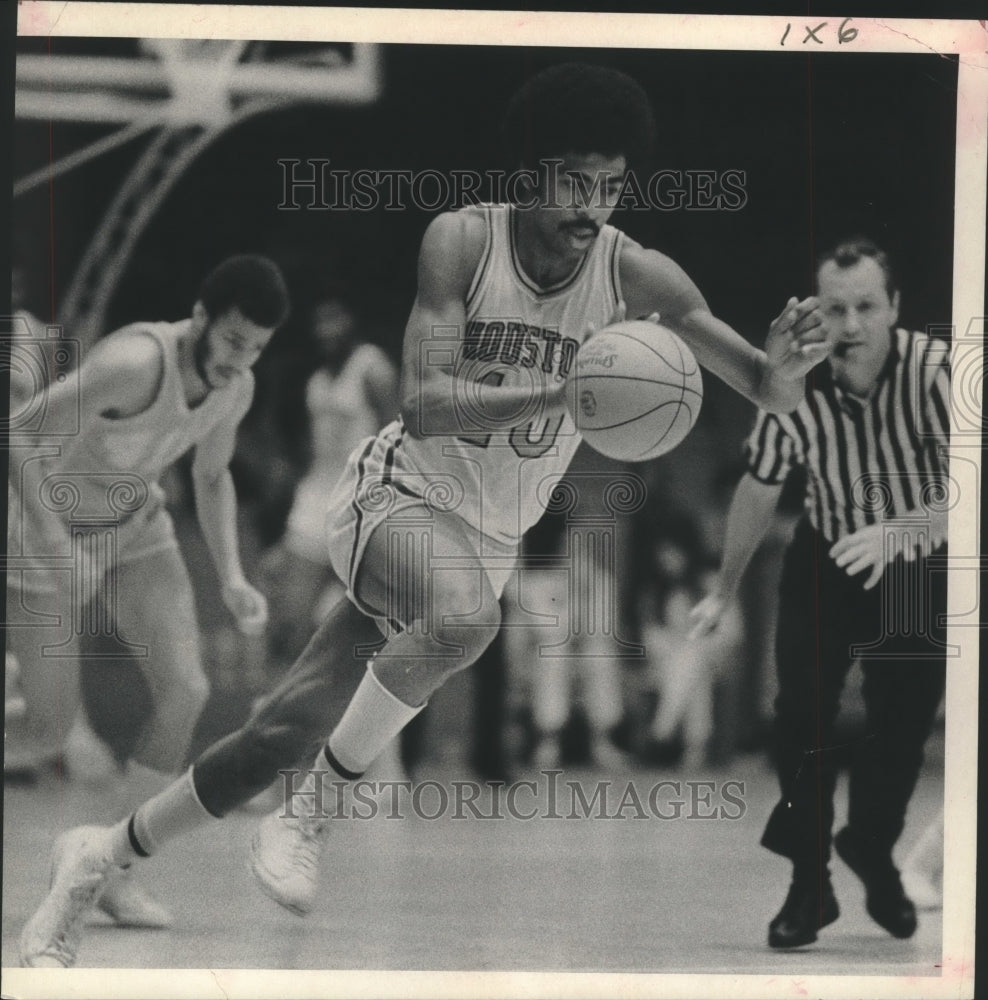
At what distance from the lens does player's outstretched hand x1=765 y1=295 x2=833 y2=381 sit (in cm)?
412

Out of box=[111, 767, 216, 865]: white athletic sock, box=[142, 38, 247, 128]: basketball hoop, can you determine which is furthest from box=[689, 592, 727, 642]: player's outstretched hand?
box=[142, 38, 247, 128]: basketball hoop

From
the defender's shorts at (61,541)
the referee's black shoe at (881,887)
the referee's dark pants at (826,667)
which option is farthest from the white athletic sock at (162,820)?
the referee's black shoe at (881,887)

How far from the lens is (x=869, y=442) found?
415cm

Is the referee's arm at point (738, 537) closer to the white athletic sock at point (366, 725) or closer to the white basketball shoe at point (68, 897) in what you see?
the white athletic sock at point (366, 725)

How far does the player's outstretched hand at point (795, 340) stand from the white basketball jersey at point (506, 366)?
522 millimetres

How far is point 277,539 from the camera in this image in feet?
13.5

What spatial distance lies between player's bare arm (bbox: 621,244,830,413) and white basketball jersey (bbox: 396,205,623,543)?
5.8 inches

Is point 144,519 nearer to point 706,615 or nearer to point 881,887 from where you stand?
point 706,615

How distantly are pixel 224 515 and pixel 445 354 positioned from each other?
33.6 inches

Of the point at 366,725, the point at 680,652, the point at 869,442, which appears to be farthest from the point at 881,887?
the point at 366,725

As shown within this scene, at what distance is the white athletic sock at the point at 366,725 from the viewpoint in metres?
4.09

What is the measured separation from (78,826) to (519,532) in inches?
65.5

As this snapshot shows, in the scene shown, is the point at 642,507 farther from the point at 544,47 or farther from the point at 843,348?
the point at 544,47

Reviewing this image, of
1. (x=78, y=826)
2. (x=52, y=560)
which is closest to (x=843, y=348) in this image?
(x=52, y=560)
